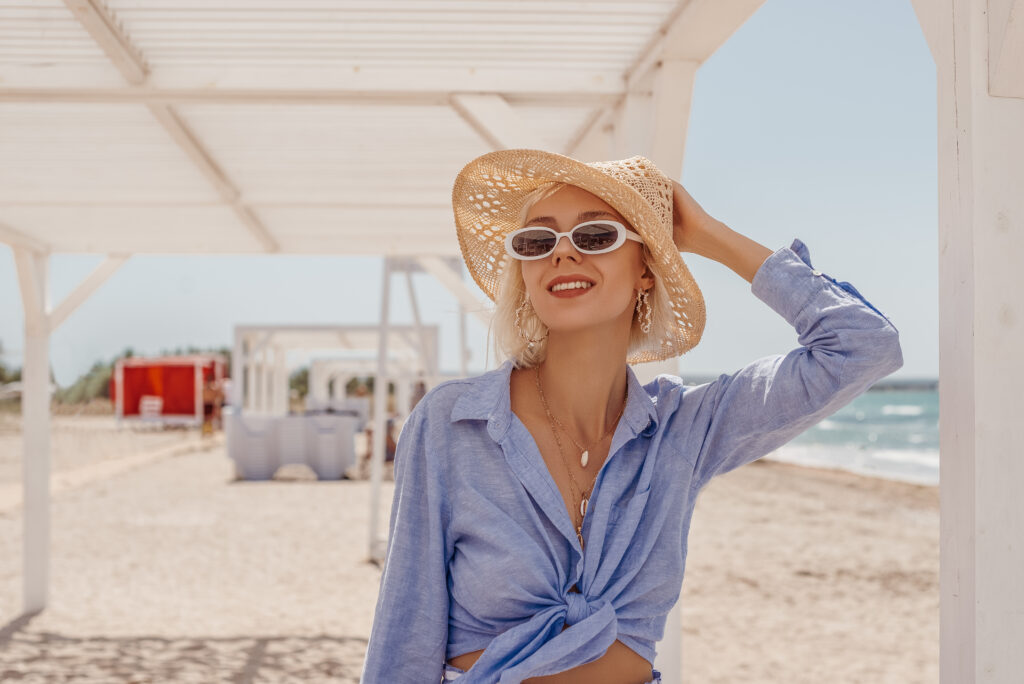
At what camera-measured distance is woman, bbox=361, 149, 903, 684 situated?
4.75 feet

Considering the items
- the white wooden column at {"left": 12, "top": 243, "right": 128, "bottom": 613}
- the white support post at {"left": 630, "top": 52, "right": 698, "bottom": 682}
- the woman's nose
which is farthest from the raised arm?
the white wooden column at {"left": 12, "top": 243, "right": 128, "bottom": 613}

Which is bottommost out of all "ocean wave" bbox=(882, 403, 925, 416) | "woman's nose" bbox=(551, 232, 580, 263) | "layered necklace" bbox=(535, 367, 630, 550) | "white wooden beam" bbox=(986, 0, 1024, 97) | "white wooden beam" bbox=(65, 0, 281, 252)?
"ocean wave" bbox=(882, 403, 925, 416)

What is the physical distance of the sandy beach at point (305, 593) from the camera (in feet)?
16.7

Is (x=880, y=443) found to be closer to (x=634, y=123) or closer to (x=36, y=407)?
(x=36, y=407)

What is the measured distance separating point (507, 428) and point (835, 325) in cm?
58

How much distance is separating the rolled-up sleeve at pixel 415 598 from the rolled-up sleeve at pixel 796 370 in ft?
1.59

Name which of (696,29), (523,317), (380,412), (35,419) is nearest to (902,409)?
(380,412)

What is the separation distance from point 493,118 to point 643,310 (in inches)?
65.3

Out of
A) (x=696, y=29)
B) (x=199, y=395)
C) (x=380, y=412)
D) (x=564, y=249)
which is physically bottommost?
(x=199, y=395)

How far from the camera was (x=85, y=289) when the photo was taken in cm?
641

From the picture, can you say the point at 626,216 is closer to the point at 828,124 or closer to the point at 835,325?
the point at 835,325

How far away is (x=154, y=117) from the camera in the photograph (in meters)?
3.87

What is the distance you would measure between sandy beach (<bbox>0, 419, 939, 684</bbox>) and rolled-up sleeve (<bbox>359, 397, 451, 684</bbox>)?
3545 millimetres

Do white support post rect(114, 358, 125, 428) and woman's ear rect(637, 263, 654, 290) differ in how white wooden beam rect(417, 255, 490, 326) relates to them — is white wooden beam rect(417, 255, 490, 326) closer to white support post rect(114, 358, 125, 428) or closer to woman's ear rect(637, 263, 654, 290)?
woman's ear rect(637, 263, 654, 290)
